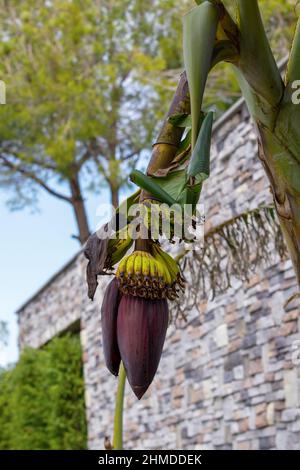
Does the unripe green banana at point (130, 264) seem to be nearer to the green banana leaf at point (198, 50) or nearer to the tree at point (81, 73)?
the green banana leaf at point (198, 50)

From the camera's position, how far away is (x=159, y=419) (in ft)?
18.4

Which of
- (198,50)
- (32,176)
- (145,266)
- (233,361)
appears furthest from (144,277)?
(32,176)

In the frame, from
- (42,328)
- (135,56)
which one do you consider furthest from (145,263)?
(135,56)

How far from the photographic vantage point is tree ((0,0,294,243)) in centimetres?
1153

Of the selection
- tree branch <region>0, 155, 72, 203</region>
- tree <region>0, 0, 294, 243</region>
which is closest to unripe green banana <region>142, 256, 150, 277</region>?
tree <region>0, 0, 294, 243</region>

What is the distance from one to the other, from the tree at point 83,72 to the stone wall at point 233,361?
6.00 metres

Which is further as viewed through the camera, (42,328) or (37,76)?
(37,76)

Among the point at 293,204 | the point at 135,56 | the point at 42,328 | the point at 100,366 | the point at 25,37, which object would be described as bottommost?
the point at 293,204

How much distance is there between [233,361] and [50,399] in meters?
3.90

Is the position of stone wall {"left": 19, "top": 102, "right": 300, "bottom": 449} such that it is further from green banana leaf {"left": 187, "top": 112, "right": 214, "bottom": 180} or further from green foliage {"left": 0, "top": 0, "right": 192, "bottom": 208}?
green foliage {"left": 0, "top": 0, "right": 192, "bottom": 208}

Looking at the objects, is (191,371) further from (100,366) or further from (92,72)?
(92,72)

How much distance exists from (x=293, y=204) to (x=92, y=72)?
36.1 feet

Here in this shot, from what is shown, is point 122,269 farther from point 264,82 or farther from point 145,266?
point 264,82

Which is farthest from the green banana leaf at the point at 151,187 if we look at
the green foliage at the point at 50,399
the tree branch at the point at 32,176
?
the tree branch at the point at 32,176
